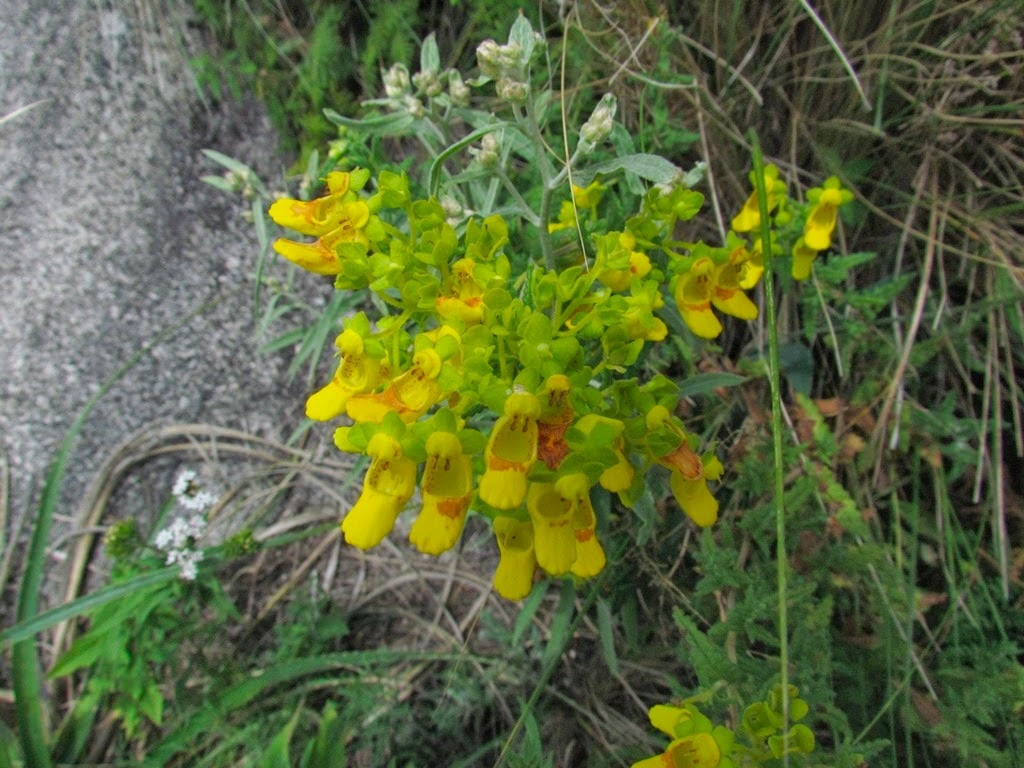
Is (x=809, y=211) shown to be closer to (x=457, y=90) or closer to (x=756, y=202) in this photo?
(x=756, y=202)

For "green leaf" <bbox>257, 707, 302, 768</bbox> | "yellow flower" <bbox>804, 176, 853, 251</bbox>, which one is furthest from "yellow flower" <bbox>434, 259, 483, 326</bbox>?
"green leaf" <bbox>257, 707, 302, 768</bbox>

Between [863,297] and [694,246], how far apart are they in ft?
2.23

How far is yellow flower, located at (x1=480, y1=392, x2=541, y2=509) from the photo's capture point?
104 centimetres

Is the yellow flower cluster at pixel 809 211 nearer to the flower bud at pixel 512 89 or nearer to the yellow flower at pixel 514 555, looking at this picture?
the flower bud at pixel 512 89

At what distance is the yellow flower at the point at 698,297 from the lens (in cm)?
138

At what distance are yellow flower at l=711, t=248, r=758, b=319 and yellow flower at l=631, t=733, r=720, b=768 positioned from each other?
723 mm

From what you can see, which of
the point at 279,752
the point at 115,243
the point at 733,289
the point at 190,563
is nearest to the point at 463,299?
the point at 733,289

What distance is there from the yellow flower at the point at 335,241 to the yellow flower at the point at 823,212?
36.0 inches

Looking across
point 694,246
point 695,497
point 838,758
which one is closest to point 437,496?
point 695,497

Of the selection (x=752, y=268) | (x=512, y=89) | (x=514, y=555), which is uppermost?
(x=512, y=89)

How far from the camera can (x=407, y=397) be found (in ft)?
3.71

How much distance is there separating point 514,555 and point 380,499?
222 millimetres

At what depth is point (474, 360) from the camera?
3.63 ft

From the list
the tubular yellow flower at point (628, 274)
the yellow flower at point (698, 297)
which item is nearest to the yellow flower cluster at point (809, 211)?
the yellow flower at point (698, 297)
